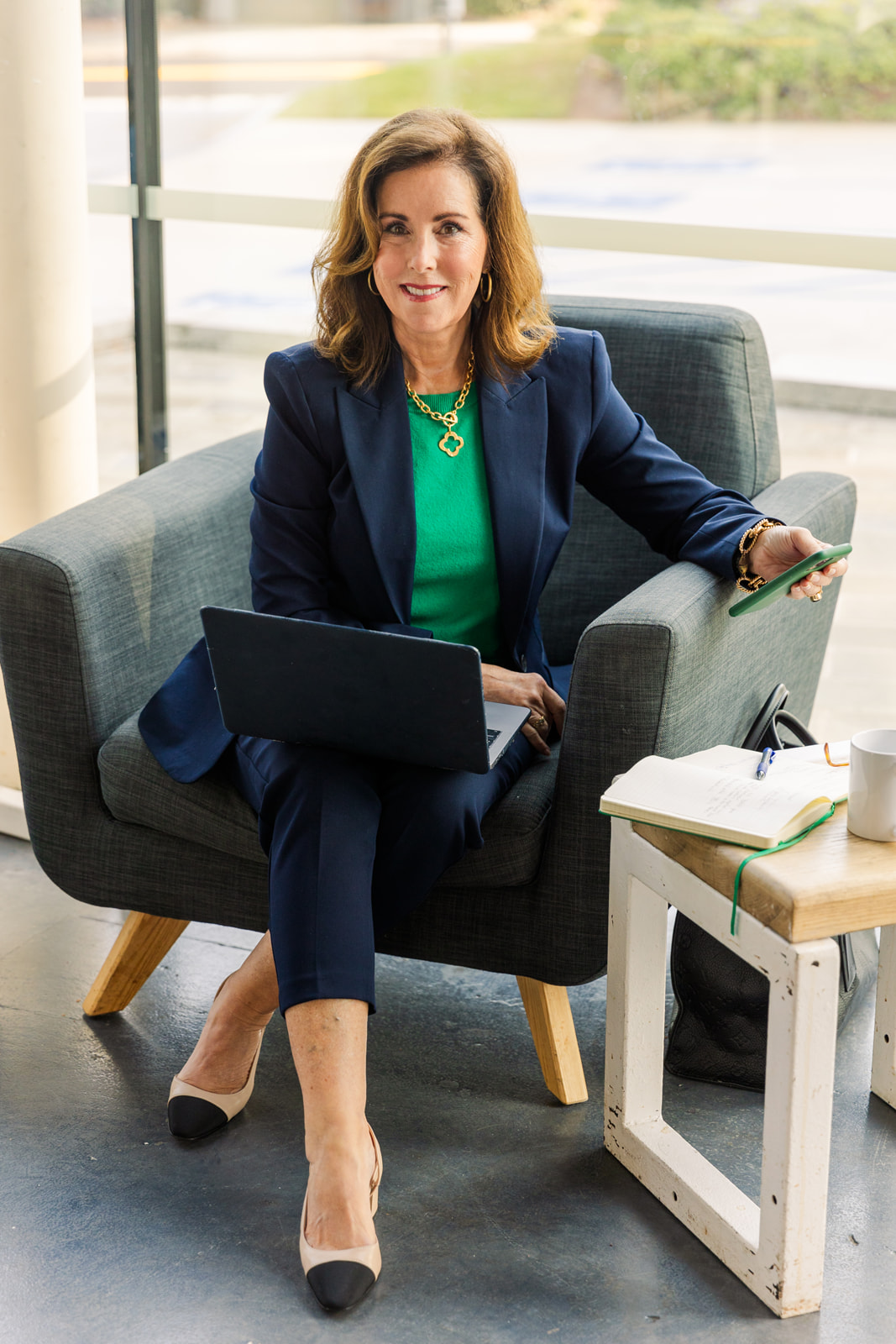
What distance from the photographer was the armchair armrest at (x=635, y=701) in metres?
1.54

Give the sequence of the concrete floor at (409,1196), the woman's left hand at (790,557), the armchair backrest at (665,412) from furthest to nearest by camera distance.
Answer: the armchair backrest at (665,412) < the woman's left hand at (790,557) < the concrete floor at (409,1196)

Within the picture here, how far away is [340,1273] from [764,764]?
715 mm

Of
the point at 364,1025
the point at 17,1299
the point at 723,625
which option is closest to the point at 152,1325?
the point at 17,1299

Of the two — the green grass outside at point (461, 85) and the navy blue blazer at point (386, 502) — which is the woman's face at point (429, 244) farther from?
the green grass outside at point (461, 85)

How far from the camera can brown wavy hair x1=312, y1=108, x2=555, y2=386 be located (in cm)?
171

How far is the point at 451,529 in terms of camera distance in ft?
5.87

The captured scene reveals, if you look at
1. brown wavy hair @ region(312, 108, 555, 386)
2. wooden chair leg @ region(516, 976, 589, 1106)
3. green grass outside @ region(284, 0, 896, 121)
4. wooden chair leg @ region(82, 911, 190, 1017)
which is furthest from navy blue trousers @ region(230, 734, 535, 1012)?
green grass outside @ region(284, 0, 896, 121)

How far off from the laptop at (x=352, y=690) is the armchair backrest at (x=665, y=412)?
58 cm

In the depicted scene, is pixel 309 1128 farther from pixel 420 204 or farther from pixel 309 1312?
pixel 420 204

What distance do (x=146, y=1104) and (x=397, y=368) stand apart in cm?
102

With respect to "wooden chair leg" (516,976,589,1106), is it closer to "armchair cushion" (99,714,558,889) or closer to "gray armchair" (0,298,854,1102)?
"gray armchair" (0,298,854,1102)

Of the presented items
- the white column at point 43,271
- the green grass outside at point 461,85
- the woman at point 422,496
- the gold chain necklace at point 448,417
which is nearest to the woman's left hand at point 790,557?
the woman at point 422,496

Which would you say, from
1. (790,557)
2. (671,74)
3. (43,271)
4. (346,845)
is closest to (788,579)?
(790,557)

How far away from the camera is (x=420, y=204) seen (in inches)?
67.1
